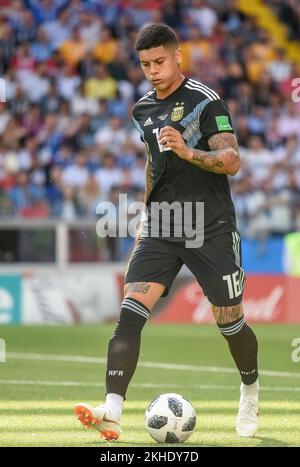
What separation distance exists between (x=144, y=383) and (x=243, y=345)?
321cm

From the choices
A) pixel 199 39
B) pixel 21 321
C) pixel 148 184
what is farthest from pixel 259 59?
pixel 148 184

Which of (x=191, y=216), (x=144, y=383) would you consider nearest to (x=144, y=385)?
(x=144, y=383)

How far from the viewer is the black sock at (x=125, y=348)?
714cm

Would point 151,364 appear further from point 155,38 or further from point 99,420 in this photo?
point 155,38

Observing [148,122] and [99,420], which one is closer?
[99,420]

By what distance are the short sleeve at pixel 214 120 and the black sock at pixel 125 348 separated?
115cm

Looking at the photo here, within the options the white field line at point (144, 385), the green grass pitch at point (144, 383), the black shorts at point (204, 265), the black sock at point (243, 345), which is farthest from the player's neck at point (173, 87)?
the white field line at point (144, 385)

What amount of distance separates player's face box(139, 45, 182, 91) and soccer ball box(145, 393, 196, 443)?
2.01 metres

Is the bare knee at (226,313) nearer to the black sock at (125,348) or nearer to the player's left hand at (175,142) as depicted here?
the black sock at (125,348)

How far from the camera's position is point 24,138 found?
2136 cm

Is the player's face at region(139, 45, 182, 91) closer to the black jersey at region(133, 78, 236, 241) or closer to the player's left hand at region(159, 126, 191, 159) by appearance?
the black jersey at region(133, 78, 236, 241)

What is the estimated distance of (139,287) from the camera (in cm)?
741

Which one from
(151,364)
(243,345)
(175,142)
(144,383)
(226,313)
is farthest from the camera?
(151,364)

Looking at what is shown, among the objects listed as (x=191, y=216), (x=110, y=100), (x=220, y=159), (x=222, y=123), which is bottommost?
(x=191, y=216)
